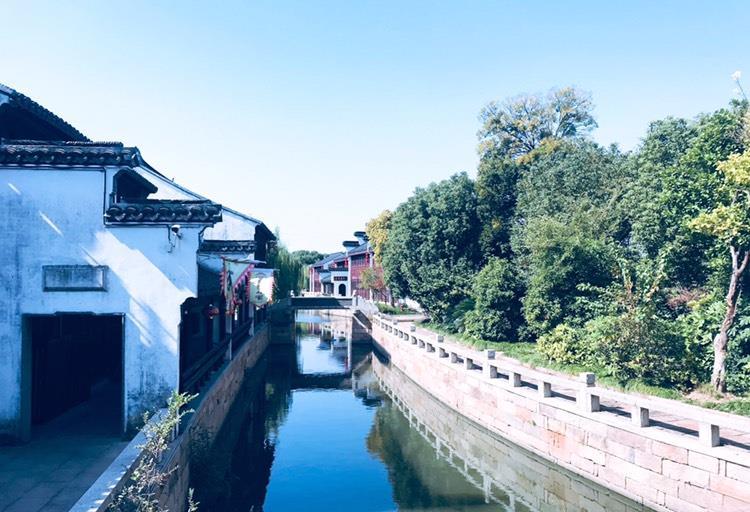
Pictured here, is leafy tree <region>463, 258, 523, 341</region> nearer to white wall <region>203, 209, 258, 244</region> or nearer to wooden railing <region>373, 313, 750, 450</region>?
wooden railing <region>373, 313, 750, 450</region>

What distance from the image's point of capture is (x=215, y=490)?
33.9 ft

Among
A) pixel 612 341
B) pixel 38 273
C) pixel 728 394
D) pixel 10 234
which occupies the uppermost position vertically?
pixel 10 234

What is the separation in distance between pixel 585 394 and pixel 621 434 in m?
1.32

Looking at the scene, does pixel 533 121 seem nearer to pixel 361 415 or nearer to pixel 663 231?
pixel 663 231

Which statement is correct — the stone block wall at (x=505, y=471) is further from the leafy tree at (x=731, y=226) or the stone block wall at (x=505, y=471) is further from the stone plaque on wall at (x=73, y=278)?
the stone plaque on wall at (x=73, y=278)

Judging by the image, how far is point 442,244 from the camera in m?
26.9

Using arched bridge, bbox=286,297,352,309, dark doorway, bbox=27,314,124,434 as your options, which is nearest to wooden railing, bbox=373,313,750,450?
dark doorway, bbox=27,314,124,434

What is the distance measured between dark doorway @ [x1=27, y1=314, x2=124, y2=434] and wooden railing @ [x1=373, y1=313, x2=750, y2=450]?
33.1 feet

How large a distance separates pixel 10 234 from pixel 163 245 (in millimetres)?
2639

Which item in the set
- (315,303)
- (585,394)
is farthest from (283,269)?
(585,394)

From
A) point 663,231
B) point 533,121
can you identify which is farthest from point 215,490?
point 533,121

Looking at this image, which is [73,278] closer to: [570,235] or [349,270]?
[570,235]

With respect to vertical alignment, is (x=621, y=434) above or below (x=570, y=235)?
below

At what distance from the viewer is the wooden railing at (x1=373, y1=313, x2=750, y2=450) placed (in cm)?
933
